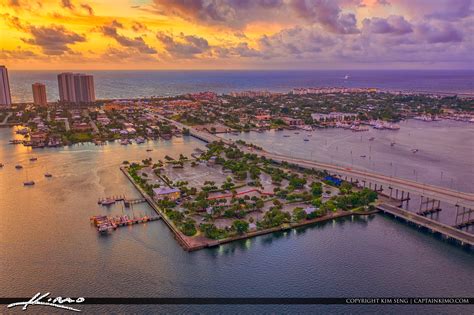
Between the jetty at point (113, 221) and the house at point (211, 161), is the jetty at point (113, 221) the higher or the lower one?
the lower one

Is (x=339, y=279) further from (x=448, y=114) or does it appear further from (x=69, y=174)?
(x=448, y=114)

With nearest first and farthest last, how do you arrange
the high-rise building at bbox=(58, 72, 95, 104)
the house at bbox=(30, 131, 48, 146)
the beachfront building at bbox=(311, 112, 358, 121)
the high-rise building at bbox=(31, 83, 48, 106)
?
1. the house at bbox=(30, 131, 48, 146)
2. the beachfront building at bbox=(311, 112, 358, 121)
3. the high-rise building at bbox=(31, 83, 48, 106)
4. the high-rise building at bbox=(58, 72, 95, 104)

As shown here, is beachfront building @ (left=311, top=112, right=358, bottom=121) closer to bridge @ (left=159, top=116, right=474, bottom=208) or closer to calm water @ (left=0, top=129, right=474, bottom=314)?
bridge @ (left=159, top=116, right=474, bottom=208)

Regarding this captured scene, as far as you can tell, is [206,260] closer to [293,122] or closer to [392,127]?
[293,122]

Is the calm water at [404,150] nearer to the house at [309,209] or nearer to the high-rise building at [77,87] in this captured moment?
the house at [309,209]

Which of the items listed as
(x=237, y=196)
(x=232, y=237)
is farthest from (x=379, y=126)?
(x=232, y=237)

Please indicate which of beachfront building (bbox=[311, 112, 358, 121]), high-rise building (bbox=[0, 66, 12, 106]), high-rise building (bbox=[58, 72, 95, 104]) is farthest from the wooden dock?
high-rise building (bbox=[0, 66, 12, 106])

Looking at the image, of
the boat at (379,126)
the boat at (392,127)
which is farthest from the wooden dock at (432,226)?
the boat at (379,126)
